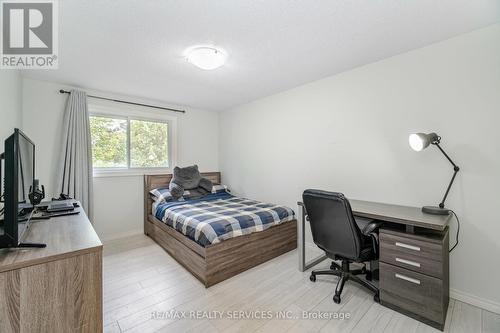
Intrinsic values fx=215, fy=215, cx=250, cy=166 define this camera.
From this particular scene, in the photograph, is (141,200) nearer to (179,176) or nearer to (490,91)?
(179,176)

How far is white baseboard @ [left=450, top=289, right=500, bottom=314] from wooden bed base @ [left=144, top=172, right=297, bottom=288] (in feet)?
5.33

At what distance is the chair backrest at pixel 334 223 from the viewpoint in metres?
1.77

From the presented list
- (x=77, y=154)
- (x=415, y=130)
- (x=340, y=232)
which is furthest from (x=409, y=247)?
(x=77, y=154)

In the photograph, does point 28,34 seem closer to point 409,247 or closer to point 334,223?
point 334,223

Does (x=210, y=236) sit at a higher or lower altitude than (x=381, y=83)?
lower

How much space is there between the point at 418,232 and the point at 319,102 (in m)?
1.88

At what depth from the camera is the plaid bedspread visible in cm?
227

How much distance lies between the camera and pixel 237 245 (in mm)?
2379

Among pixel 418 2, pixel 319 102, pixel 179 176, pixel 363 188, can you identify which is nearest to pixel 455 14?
pixel 418 2

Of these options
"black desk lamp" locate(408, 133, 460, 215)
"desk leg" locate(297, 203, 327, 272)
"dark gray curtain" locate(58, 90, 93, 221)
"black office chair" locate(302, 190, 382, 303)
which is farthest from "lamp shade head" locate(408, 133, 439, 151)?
"dark gray curtain" locate(58, 90, 93, 221)

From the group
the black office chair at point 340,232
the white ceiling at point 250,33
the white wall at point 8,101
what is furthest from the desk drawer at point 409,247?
the white wall at point 8,101

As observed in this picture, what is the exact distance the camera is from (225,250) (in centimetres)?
228

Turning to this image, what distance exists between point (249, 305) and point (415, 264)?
139cm

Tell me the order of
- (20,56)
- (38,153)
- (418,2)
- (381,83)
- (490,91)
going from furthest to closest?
(38,153), (381,83), (20,56), (490,91), (418,2)
